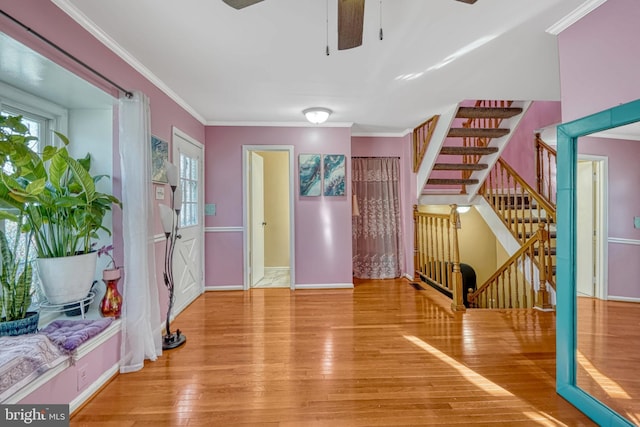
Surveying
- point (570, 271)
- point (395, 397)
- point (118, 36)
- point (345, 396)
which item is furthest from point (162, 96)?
point (570, 271)

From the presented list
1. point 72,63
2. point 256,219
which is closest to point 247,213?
point 256,219

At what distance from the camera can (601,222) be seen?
166cm

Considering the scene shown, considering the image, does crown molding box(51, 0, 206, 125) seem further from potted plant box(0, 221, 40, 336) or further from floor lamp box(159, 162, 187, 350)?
potted plant box(0, 221, 40, 336)

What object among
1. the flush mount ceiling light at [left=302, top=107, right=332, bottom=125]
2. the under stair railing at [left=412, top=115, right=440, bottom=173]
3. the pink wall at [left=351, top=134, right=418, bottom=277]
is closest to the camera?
the flush mount ceiling light at [left=302, top=107, right=332, bottom=125]

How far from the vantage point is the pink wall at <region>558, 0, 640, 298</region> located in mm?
1477

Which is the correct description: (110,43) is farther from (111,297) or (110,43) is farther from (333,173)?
(333,173)

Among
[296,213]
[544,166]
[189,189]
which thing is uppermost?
[544,166]

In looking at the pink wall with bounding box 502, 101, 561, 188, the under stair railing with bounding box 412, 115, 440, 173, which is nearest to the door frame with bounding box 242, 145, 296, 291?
the under stair railing with bounding box 412, 115, 440, 173

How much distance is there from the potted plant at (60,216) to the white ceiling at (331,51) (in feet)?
3.07

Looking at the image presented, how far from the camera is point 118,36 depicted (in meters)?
1.99

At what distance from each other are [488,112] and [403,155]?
4.88 ft

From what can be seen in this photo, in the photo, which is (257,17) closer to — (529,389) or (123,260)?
(123,260)

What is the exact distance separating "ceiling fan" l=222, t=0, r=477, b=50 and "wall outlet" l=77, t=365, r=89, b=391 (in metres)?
2.23

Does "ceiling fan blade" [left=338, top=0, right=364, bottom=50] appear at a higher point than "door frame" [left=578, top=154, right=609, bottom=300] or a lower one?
higher
